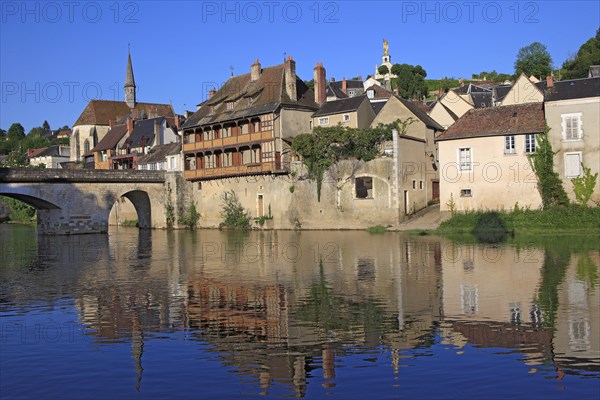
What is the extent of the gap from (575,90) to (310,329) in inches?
1145

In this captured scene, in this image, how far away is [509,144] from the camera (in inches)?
1556

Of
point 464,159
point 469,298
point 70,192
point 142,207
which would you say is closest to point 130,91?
point 142,207

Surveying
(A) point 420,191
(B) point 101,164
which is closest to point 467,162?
(A) point 420,191

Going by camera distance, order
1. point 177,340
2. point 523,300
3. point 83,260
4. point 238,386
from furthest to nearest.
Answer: point 83,260 < point 523,300 < point 177,340 < point 238,386

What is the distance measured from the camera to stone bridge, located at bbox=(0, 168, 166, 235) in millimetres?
49375

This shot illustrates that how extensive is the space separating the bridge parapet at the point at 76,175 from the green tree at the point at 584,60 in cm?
5191

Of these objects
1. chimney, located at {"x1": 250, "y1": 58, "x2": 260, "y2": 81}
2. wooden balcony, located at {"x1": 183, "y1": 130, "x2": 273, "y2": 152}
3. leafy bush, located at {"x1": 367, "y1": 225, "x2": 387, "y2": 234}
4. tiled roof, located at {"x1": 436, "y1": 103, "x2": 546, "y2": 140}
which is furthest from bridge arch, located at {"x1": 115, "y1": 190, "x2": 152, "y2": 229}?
tiled roof, located at {"x1": 436, "y1": 103, "x2": 546, "y2": 140}

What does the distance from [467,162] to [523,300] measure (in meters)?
26.4

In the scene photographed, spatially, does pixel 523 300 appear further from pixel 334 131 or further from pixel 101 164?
pixel 101 164

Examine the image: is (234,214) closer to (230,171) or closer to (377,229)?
(230,171)

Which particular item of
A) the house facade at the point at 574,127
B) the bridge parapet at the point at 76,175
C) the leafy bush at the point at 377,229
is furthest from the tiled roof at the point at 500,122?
the bridge parapet at the point at 76,175

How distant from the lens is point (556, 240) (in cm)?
3120

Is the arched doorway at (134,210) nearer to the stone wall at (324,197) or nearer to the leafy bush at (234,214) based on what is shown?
the stone wall at (324,197)

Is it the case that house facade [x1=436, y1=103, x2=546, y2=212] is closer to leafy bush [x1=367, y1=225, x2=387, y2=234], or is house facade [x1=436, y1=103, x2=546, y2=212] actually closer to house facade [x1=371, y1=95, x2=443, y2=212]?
house facade [x1=371, y1=95, x2=443, y2=212]
